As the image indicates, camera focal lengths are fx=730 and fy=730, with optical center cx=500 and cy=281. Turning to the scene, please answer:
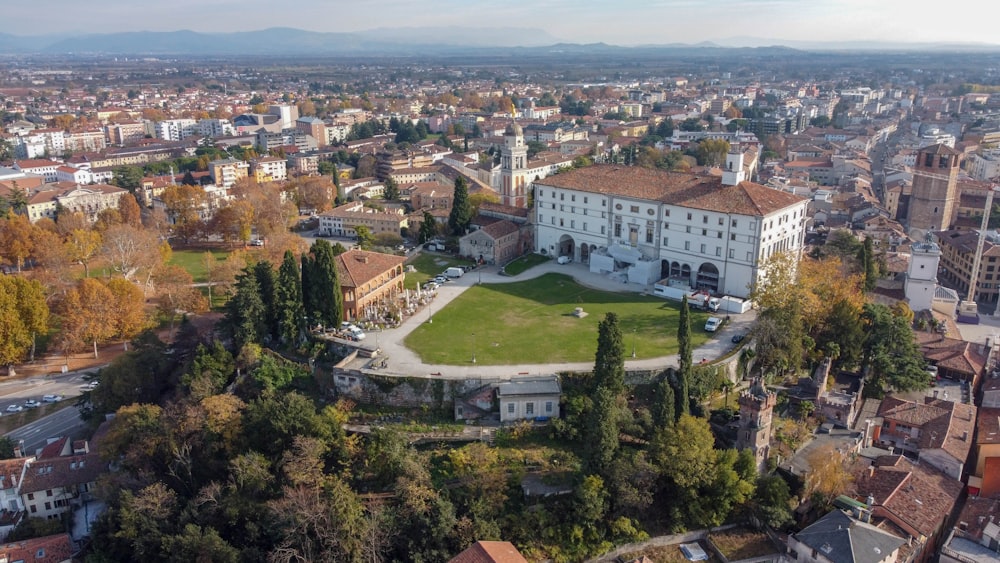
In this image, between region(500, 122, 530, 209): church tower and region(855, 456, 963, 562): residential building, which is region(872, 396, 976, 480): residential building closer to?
region(855, 456, 963, 562): residential building

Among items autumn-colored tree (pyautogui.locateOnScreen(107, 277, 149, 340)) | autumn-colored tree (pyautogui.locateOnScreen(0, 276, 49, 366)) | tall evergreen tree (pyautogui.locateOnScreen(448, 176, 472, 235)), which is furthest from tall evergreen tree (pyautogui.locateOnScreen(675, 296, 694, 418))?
autumn-colored tree (pyautogui.locateOnScreen(0, 276, 49, 366))

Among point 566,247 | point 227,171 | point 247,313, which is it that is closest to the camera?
point 247,313

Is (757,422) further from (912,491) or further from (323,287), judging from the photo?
(323,287)

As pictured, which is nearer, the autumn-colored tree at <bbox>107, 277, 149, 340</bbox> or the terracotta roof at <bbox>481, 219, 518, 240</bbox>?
the autumn-colored tree at <bbox>107, 277, 149, 340</bbox>

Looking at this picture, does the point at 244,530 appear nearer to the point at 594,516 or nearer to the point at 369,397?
the point at 369,397

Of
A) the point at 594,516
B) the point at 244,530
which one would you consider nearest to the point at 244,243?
the point at 244,530

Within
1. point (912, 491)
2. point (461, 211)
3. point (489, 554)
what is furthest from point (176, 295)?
point (912, 491)
